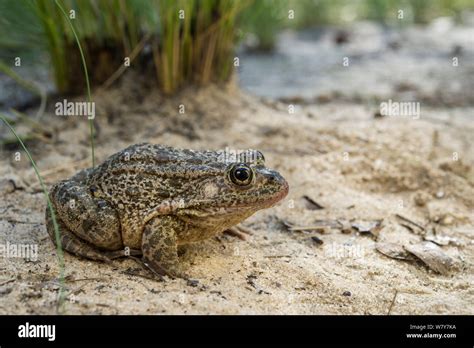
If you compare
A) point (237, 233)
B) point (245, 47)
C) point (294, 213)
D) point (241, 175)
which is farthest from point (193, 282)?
point (245, 47)

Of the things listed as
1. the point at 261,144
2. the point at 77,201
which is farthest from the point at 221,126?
the point at 77,201

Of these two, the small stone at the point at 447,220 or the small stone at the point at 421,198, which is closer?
the small stone at the point at 447,220

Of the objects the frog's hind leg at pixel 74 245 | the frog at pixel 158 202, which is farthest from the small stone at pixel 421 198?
the frog's hind leg at pixel 74 245

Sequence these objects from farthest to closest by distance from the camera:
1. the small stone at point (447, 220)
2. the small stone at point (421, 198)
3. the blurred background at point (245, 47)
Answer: the blurred background at point (245, 47) < the small stone at point (421, 198) < the small stone at point (447, 220)

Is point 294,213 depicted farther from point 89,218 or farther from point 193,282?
point 89,218

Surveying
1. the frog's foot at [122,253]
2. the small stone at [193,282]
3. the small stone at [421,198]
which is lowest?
the small stone at [193,282]

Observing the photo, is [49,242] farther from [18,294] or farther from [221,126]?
[221,126]

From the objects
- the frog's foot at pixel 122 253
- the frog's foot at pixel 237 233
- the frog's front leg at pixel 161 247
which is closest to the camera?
the frog's front leg at pixel 161 247

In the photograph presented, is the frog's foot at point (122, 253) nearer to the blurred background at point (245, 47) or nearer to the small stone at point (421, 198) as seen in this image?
the blurred background at point (245, 47)
